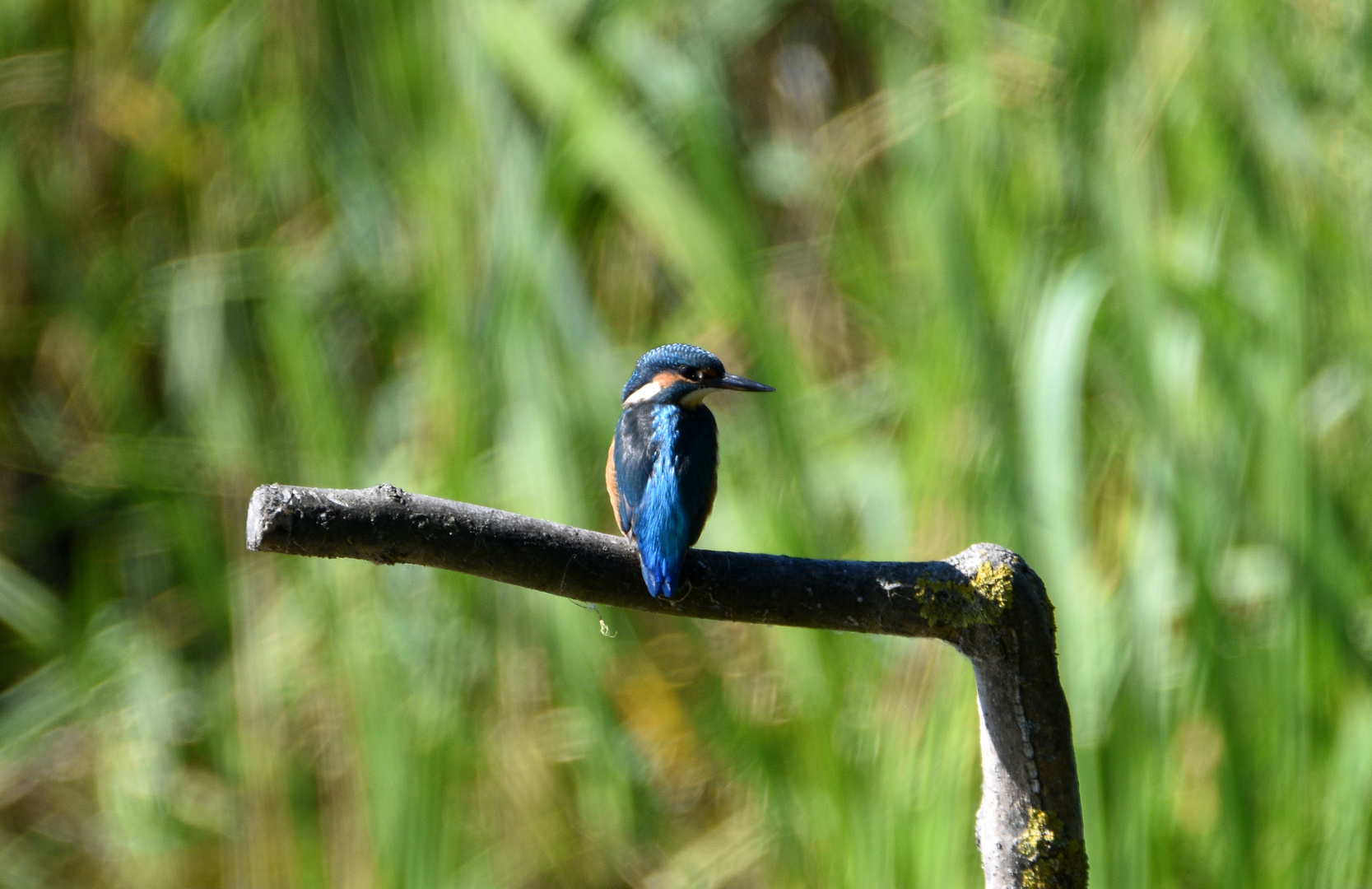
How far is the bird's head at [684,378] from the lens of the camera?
4.58 ft

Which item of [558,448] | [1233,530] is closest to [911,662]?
[1233,530]

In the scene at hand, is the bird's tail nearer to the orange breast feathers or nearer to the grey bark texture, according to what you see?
the grey bark texture

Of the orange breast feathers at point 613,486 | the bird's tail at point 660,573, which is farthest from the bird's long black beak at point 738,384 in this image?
the bird's tail at point 660,573

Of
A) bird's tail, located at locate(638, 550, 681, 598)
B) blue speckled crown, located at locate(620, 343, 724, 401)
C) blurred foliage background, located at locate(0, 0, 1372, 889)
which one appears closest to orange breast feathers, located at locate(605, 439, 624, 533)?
blue speckled crown, located at locate(620, 343, 724, 401)

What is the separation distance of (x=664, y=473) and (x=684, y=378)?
19cm

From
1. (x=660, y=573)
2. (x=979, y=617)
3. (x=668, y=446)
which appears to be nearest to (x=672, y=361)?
(x=668, y=446)

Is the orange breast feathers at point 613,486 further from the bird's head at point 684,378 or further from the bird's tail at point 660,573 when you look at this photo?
the bird's tail at point 660,573

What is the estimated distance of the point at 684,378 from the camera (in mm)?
1412

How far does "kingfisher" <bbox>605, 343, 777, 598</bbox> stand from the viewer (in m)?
1.15

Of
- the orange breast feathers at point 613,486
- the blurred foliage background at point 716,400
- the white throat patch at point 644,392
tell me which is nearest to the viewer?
the orange breast feathers at point 613,486

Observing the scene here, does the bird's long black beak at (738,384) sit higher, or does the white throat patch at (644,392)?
the white throat patch at (644,392)

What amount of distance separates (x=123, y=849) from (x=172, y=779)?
0.19 m

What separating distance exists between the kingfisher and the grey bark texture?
0.16 meters

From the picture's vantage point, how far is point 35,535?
Answer: 2973mm
